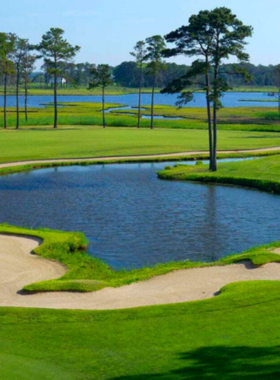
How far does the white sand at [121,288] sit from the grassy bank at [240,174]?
70.2ft

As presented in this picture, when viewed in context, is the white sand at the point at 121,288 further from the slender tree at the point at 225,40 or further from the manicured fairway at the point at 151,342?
the slender tree at the point at 225,40

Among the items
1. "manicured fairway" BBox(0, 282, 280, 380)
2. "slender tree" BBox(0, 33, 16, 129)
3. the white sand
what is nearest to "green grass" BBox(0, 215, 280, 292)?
the white sand

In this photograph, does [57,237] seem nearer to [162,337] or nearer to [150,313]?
[150,313]

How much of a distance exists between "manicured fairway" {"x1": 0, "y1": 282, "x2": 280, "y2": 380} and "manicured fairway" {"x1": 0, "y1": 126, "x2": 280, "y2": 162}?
43.8 meters

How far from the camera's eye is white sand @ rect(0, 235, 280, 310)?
65.9 feet

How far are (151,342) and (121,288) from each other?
701 cm

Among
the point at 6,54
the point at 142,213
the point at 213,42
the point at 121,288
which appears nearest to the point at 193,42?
the point at 213,42

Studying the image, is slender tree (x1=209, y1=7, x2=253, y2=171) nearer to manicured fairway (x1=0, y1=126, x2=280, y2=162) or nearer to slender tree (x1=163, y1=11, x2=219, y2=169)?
slender tree (x1=163, y1=11, x2=219, y2=169)

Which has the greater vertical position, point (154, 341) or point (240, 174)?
point (154, 341)

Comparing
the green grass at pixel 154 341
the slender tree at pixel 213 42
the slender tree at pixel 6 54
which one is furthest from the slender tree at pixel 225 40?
the slender tree at pixel 6 54

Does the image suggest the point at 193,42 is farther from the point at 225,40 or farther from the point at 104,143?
the point at 104,143

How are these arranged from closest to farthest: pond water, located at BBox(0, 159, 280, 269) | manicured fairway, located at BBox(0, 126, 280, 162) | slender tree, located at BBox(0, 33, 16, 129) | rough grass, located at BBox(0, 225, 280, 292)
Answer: rough grass, located at BBox(0, 225, 280, 292)
pond water, located at BBox(0, 159, 280, 269)
manicured fairway, located at BBox(0, 126, 280, 162)
slender tree, located at BBox(0, 33, 16, 129)

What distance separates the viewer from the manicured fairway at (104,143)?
213ft

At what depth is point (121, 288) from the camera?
2227 cm
